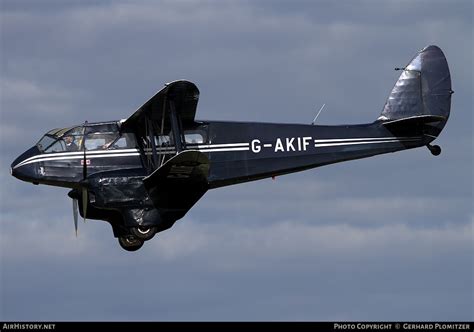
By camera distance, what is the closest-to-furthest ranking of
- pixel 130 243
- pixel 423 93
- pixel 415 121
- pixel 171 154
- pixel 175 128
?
pixel 175 128 < pixel 130 243 < pixel 171 154 < pixel 415 121 < pixel 423 93

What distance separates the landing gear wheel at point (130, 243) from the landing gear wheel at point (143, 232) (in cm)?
15

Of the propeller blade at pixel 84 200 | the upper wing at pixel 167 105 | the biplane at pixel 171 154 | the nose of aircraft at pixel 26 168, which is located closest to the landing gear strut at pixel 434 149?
the biplane at pixel 171 154

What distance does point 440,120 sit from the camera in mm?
31344

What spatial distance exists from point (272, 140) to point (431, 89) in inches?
190

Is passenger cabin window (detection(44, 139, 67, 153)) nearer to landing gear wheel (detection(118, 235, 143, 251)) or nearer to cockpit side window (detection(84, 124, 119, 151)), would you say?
cockpit side window (detection(84, 124, 119, 151))

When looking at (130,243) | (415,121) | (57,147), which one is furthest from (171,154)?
(415,121)

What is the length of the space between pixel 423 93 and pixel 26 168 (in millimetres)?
10933

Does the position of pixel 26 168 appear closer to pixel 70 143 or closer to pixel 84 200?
pixel 70 143

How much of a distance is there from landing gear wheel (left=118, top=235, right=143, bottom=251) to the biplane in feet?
0.08

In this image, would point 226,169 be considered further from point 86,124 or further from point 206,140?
point 86,124

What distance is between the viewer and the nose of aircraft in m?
30.1

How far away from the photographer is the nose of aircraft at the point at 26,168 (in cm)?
3012

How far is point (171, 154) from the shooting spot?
98.8ft

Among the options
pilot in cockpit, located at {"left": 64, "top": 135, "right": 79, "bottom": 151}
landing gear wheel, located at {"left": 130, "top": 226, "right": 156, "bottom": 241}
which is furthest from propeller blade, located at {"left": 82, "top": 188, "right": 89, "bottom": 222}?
landing gear wheel, located at {"left": 130, "top": 226, "right": 156, "bottom": 241}
